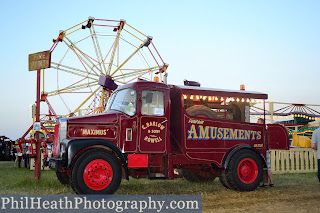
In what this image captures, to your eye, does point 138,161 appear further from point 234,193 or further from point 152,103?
point 234,193

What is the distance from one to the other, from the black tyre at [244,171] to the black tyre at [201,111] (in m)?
1.12

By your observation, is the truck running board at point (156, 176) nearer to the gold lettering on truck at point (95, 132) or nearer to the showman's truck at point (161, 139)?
the showman's truck at point (161, 139)

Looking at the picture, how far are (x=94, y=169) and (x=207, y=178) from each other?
4171 mm

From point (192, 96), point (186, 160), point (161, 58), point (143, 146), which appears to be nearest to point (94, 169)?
point (143, 146)

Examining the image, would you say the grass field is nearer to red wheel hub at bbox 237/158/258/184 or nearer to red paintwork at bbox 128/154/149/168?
red wheel hub at bbox 237/158/258/184

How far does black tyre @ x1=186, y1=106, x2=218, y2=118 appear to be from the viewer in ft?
27.0

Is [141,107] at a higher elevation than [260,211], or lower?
higher

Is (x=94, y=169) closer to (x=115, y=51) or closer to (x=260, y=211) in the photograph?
(x=260, y=211)

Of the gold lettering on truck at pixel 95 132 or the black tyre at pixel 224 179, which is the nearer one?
the gold lettering on truck at pixel 95 132

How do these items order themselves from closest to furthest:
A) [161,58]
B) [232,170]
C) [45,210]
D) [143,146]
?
[45,210]
[143,146]
[232,170]
[161,58]

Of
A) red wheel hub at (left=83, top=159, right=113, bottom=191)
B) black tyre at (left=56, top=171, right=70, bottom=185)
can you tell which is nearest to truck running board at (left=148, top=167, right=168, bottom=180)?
red wheel hub at (left=83, top=159, right=113, bottom=191)

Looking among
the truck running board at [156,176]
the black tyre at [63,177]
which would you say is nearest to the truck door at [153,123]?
the truck running board at [156,176]

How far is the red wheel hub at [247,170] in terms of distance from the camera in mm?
8172

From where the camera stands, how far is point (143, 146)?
24.2 ft
